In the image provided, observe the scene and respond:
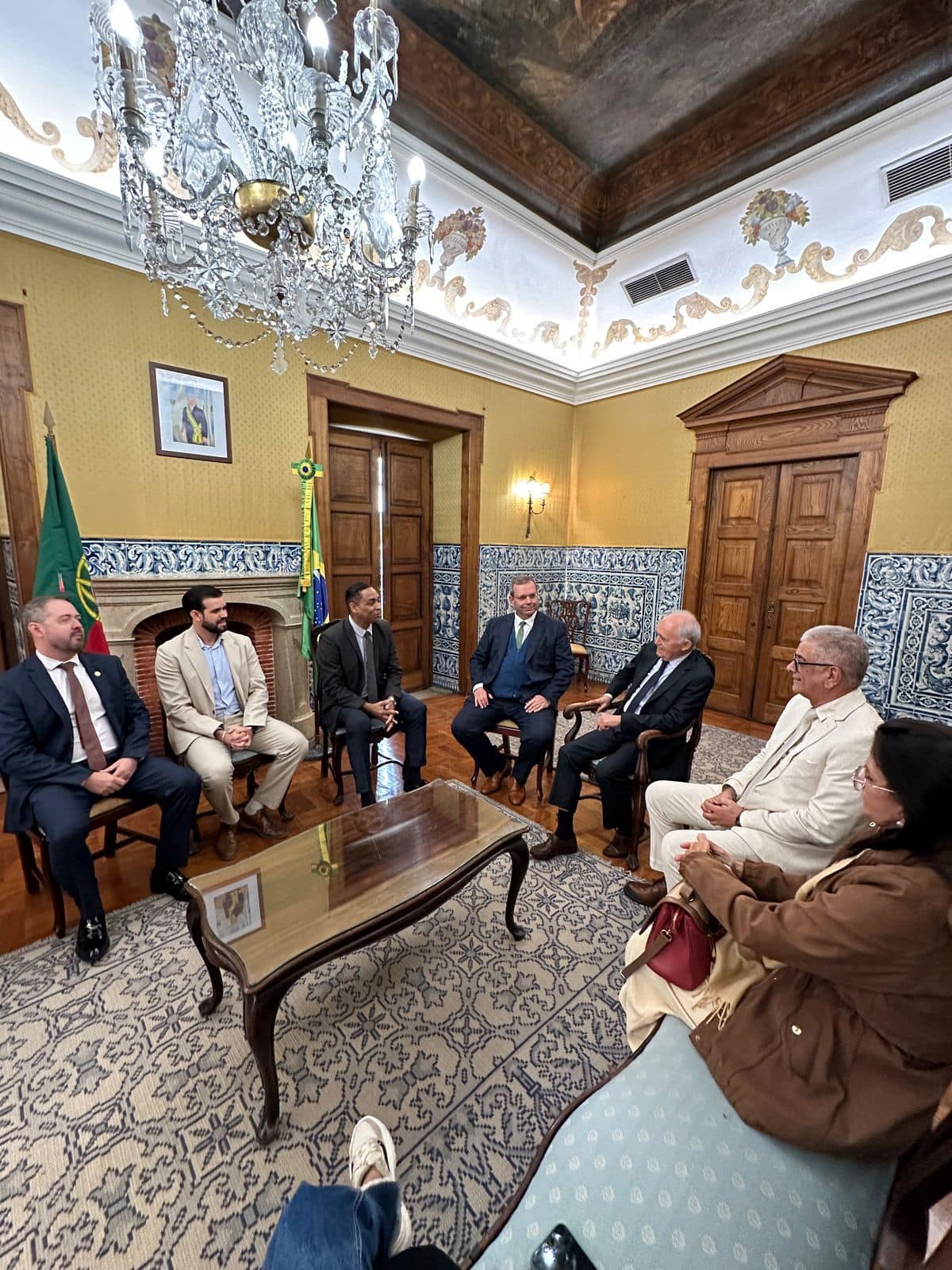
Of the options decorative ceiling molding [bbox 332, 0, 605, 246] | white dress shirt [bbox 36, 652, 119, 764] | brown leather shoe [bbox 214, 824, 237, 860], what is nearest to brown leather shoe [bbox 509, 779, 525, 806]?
brown leather shoe [bbox 214, 824, 237, 860]

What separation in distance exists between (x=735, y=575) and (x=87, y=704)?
16.4 ft

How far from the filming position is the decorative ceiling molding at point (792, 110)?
3.10 m

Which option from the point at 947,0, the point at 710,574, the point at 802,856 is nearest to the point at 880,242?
the point at 947,0

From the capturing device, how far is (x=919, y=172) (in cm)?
346

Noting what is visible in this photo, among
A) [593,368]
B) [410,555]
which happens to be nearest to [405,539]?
[410,555]

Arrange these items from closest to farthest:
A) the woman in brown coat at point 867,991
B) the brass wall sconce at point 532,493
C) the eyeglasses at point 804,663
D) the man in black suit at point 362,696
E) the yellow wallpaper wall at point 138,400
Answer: the woman in brown coat at point 867,991
the eyeglasses at point 804,663
the yellow wallpaper wall at point 138,400
the man in black suit at point 362,696
the brass wall sconce at point 532,493

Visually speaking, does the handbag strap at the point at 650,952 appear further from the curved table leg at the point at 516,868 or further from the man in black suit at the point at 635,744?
the man in black suit at the point at 635,744

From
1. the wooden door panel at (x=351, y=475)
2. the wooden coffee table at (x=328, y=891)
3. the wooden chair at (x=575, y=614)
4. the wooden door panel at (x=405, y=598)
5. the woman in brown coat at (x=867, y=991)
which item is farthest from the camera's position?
the wooden chair at (x=575, y=614)

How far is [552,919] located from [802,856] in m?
1.01

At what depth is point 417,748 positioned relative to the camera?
3129 millimetres

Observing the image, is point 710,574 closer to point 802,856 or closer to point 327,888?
point 802,856

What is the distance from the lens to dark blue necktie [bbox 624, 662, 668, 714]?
2736 millimetres

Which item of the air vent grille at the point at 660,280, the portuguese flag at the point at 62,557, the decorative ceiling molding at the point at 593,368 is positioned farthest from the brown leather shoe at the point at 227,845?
the air vent grille at the point at 660,280

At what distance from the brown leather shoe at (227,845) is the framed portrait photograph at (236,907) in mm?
1017
